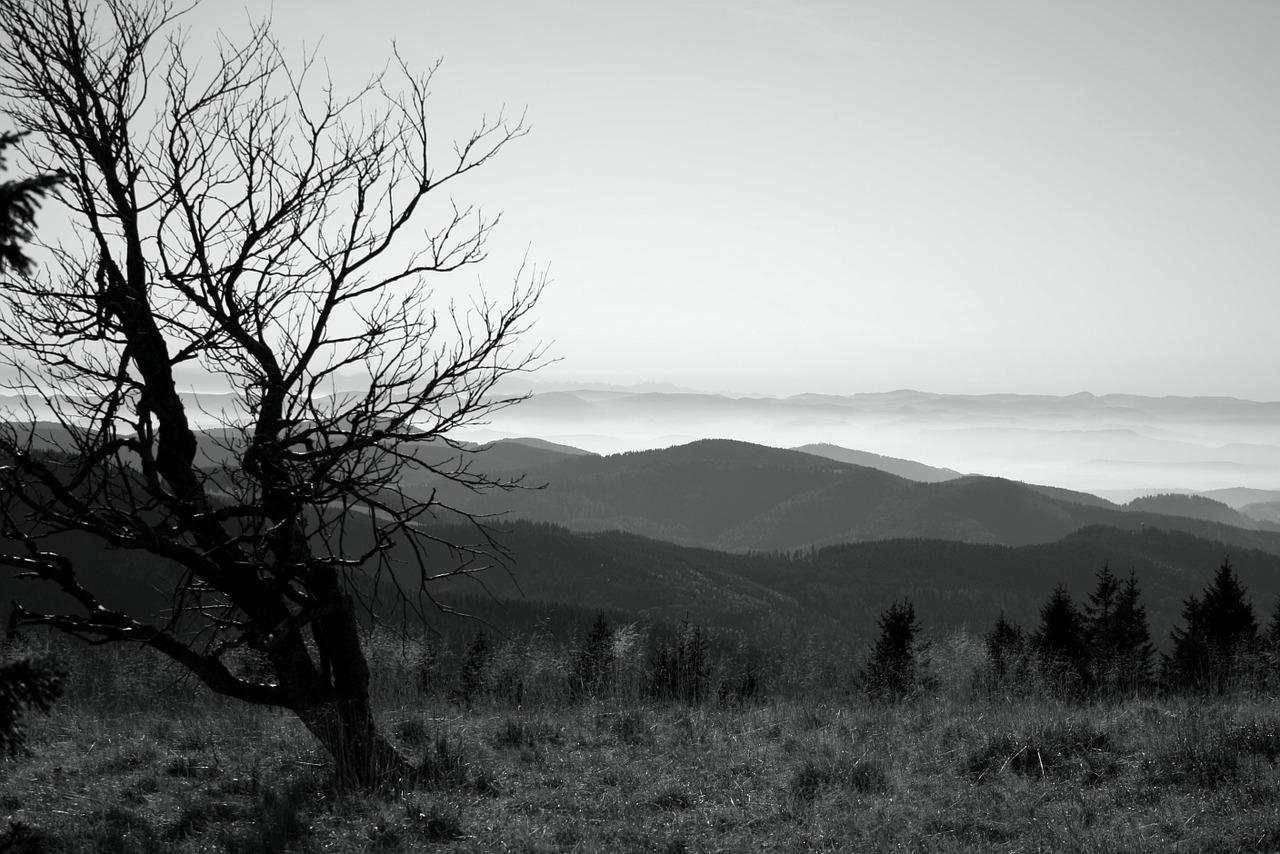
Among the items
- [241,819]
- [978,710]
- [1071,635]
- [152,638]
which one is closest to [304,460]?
[152,638]

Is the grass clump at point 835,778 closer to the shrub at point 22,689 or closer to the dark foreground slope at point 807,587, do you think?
the shrub at point 22,689

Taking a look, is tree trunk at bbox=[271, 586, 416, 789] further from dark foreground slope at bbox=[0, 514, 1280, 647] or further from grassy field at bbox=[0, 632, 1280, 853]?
dark foreground slope at bbox=[0, 514, 1280, 647]

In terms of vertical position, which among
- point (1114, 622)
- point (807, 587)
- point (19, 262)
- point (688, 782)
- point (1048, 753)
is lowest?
point (807, 587)

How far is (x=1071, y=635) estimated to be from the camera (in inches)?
1382

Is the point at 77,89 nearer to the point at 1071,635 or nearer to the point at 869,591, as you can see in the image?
the point at 1071,635

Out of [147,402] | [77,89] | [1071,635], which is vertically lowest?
[1071,635]

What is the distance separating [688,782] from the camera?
7645mm

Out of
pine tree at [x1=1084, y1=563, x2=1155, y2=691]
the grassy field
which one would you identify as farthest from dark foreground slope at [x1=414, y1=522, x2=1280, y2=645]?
the grassy field

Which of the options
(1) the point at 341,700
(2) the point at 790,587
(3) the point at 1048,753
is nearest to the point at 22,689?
(1) the point at 341,700

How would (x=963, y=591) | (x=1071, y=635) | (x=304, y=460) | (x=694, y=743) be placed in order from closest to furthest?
(x=304, y=460)
(x=694, y=743)
(x=1071, y=635)
(x=963, y=591)

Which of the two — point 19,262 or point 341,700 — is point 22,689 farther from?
point 341,700

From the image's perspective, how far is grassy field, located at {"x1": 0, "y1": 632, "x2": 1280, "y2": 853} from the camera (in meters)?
6.30

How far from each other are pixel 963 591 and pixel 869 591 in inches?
764

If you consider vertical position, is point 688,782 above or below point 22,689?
below
